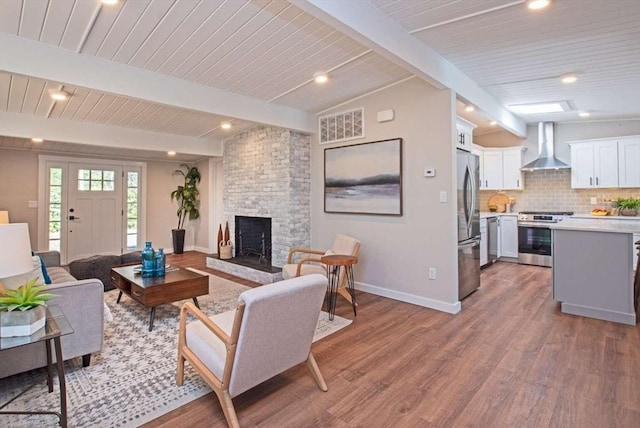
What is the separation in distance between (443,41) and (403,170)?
1.47 m

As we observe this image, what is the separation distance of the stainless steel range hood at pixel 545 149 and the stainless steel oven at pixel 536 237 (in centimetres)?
92

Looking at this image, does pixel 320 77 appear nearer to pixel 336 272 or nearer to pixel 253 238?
pixel 336 272

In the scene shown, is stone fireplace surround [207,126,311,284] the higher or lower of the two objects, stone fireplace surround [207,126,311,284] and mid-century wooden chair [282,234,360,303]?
the higher

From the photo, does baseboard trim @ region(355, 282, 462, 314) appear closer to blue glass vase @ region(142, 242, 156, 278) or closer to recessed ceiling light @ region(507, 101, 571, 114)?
blue glass vase @ region(142, 242, 156, 278)

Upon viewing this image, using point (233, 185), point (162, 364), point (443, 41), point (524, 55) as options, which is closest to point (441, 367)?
point (162, 364)

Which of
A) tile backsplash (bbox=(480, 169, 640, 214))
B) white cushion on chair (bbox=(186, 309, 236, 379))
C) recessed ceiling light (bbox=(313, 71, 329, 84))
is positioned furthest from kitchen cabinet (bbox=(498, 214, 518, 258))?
white cushion on chair (bbox=(186, 309, 236, 379))

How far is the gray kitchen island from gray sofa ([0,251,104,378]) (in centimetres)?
450

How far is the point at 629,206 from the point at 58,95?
8338 mm

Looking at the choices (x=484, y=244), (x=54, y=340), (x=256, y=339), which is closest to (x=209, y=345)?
(x=256, y=339)

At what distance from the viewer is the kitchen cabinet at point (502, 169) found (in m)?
6.48

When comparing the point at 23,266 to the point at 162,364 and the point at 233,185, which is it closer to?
the point at 162,364

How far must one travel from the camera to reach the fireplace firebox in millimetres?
5707

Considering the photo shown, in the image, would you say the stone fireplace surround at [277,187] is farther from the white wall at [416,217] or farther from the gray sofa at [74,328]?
the gray sofa at [74,328]

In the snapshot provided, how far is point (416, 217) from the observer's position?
401 cm
